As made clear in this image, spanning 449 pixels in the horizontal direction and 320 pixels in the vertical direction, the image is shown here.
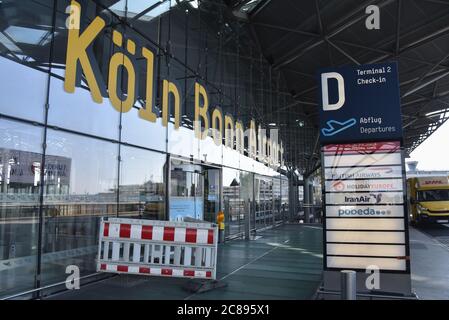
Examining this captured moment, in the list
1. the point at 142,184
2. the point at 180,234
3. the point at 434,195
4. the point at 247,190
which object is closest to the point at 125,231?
the point at 180,234

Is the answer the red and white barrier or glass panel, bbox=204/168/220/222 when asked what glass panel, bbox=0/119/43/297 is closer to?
the red and white barrier

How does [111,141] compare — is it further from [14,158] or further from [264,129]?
[264,129]

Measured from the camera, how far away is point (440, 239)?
14.5m

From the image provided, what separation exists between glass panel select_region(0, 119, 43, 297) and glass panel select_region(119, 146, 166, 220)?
2.14 meters

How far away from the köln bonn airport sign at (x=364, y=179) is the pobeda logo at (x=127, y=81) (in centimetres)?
416

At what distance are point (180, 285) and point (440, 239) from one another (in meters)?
11.9

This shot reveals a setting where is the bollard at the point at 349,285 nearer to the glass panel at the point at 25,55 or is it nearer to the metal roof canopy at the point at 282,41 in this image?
the glass panel at the point at 25,55

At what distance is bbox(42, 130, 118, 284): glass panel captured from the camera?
6441 millimetres

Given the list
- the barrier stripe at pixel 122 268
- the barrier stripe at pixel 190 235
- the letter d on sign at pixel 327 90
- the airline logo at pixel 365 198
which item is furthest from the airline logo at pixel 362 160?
the barrier stripe at pixel 122 268

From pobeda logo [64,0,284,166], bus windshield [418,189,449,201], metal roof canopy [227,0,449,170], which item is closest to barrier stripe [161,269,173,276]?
pobeda logo [64,0,284,166]

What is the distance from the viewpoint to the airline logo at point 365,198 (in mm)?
5949

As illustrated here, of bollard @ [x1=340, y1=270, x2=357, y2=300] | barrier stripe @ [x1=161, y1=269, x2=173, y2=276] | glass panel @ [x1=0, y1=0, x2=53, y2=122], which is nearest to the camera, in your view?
bollard @ [x1=340, y1=270, x2=357, y2=300]

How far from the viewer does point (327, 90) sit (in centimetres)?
630
